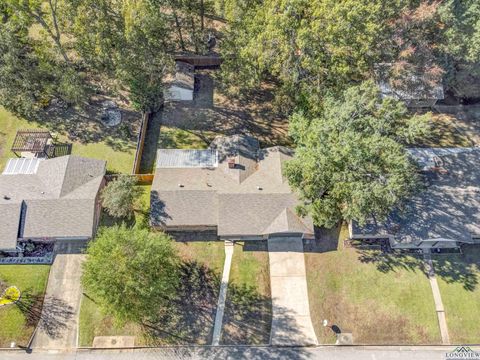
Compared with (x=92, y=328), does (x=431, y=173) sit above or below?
above

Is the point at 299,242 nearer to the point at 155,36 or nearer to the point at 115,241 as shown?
the point at 115,241

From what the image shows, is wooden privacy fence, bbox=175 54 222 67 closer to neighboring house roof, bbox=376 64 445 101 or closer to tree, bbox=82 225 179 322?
neighboring house roof, bbox=376 64 445 101

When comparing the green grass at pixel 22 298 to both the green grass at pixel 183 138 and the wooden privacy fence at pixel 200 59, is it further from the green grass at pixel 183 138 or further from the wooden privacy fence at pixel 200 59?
the wooden privacy fence at pixel 200 59

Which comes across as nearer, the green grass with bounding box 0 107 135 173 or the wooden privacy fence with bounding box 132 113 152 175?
the wooden privacy fence with bounding box 132 113 152 175

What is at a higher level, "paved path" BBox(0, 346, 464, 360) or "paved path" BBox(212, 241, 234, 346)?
"paved path" BBox(212, 241, 234, 346)

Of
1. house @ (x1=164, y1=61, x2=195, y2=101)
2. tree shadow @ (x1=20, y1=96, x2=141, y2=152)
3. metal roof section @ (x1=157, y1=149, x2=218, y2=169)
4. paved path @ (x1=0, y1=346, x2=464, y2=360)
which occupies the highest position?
A: house @ (x1=164, y1=61, x2=195, y2=101)

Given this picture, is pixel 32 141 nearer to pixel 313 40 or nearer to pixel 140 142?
pixel 140 142

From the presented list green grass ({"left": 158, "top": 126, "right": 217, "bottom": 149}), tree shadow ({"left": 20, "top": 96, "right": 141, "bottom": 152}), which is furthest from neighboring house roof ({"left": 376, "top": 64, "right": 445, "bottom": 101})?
tree shadow ({"left": 20, "top": 96, "right": 141, "bottom": 152})

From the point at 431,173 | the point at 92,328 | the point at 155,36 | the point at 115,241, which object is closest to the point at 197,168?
the point at 115,241

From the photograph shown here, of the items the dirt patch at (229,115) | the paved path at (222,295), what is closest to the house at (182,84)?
the dirt patch at (229,115)

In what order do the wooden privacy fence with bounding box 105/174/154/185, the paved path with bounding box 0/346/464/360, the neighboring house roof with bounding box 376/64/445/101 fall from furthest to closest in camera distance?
the neighboring house roof with bounding box 376/64/445/101 → the wooden privacy fence with bounding box 105/174/154/185 → the paved path with bounding box 0/346/464/360
